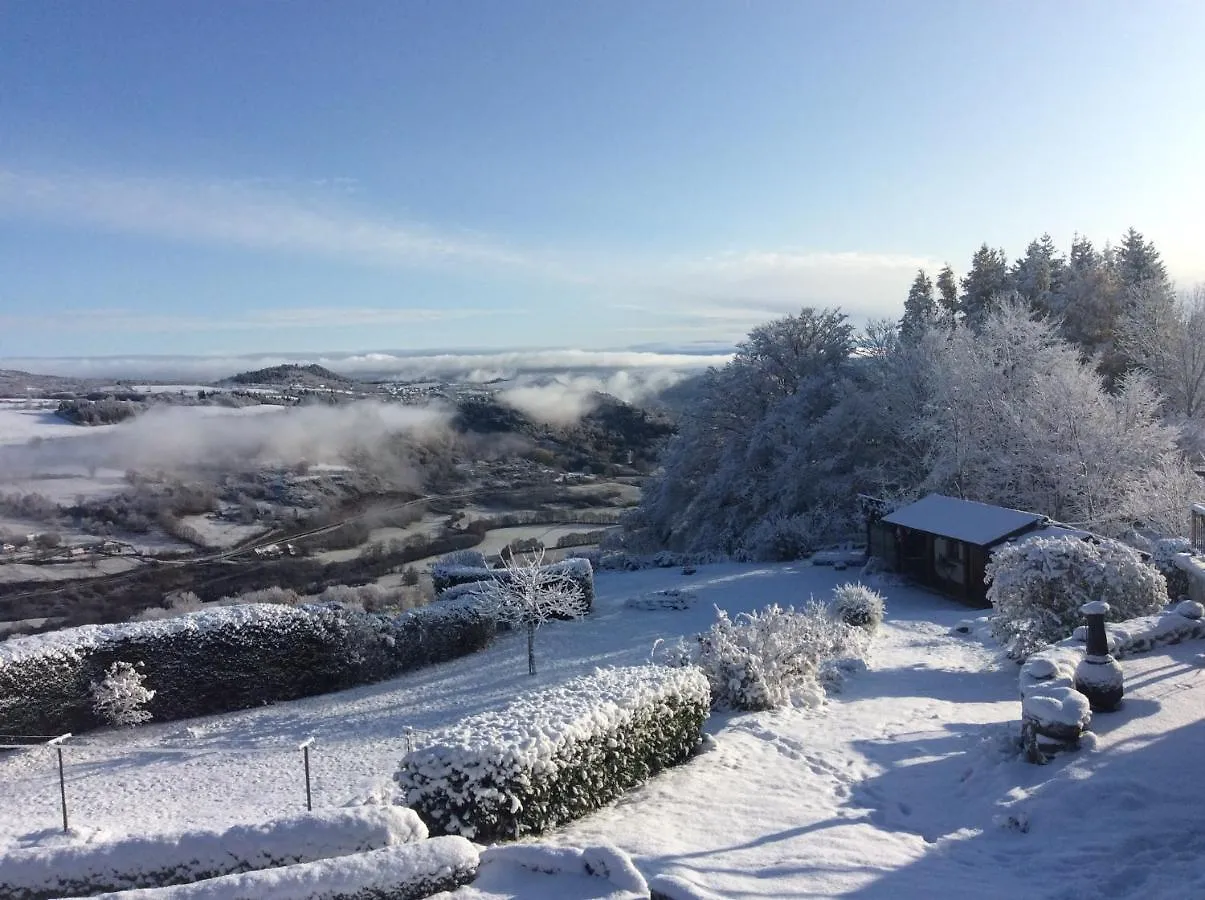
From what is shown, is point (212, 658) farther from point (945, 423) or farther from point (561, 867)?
point (945, 423)

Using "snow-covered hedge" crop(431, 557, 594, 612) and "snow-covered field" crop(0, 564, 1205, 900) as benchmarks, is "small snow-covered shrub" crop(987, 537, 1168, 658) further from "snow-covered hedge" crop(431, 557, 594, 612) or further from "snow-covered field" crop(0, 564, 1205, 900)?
"snow-covered hedge" crop(431, 557, 594, 612)

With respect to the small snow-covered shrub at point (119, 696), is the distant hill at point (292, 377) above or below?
above

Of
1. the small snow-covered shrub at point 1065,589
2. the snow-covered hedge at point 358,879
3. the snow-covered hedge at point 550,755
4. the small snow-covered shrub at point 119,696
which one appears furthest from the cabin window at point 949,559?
the small snow-covered shrub at point 119,696

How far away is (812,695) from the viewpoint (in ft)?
36.2

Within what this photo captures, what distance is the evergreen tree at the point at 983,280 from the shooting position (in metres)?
45.4

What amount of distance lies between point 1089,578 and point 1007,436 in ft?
56.0

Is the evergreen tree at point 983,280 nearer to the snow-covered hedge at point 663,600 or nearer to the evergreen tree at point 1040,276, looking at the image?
the evergreen tree at point 1040,276

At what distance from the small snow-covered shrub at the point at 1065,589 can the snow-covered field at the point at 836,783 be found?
914 millimetres

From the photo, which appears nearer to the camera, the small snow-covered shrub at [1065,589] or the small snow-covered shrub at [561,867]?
the small snow-covered shrub at [561,867]

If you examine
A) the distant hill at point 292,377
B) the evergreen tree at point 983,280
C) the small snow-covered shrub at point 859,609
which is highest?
the evergreen tree at point 983,280

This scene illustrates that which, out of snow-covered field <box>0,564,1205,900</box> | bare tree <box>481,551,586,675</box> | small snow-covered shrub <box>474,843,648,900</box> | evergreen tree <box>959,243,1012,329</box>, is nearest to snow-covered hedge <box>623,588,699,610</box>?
bare tree <box>481,551,586,675</box>

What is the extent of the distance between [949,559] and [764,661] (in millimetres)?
11435

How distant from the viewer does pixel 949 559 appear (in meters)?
20.3

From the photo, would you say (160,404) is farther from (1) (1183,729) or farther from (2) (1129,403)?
(2) (1129,403)
